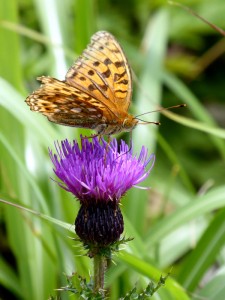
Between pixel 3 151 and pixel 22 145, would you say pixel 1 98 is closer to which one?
pixel 3 151

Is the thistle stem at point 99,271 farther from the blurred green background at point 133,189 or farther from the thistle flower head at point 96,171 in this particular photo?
the thistle flower head at point 96,171

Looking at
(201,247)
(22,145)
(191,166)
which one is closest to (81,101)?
(201,247)

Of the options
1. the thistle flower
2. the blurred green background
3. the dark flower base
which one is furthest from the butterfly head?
the blurred green background

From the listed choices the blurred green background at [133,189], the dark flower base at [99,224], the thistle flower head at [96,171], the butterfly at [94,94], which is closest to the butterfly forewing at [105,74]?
the butterfly at [94,94]

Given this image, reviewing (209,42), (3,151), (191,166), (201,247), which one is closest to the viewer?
(201,247)

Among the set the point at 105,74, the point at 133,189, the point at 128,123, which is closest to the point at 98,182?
the point at 128,123

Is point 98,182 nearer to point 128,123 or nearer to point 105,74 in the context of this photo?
point 128,123
